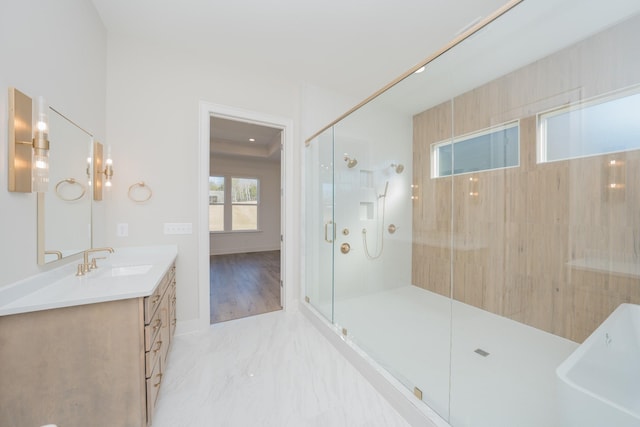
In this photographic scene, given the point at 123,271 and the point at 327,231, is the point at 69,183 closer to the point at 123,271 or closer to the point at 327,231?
the point at 123,271

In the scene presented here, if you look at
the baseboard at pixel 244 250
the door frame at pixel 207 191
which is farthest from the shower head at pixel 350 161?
the baseboard at pixel 244 250

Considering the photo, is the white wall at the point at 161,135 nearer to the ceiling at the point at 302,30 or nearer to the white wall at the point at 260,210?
the ceiling at the point at 302,30

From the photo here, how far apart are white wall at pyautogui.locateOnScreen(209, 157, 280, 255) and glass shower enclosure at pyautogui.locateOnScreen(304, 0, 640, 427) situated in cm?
417

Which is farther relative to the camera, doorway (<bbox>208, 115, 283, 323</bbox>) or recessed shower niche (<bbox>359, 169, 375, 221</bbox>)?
doorway (<bbox>208, 115, 283, 323</bbox>)

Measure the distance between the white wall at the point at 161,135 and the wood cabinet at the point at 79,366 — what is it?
121 centimetres

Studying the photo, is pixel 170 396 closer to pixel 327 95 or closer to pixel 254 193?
pixel 327 95

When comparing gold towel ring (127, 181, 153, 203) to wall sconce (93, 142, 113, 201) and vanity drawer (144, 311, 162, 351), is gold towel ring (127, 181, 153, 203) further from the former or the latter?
vanity drawer (144, 311, 162, 351)

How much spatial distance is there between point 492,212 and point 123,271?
3406 millimetres

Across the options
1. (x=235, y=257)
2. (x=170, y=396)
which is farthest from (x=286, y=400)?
(x=235, y=257)

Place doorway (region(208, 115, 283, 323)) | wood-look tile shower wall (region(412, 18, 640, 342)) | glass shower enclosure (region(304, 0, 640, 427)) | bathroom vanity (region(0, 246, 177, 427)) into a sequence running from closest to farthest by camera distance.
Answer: bathroom vanity (region(0, 246, 177, 427)) < glass shower enclosure (region(304, 0, 640, 427)) < wood-look tile shower wall (region(412, 18, 640, 342)) < doorway (region(208, 115, 283, 323))

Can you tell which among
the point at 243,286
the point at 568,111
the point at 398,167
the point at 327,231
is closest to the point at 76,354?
the point at 327,231

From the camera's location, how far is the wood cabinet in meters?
1.03

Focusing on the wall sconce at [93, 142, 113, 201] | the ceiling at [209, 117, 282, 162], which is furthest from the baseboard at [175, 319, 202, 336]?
the ceiling at [209, 117, 282, 162]

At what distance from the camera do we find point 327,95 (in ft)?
10.2
